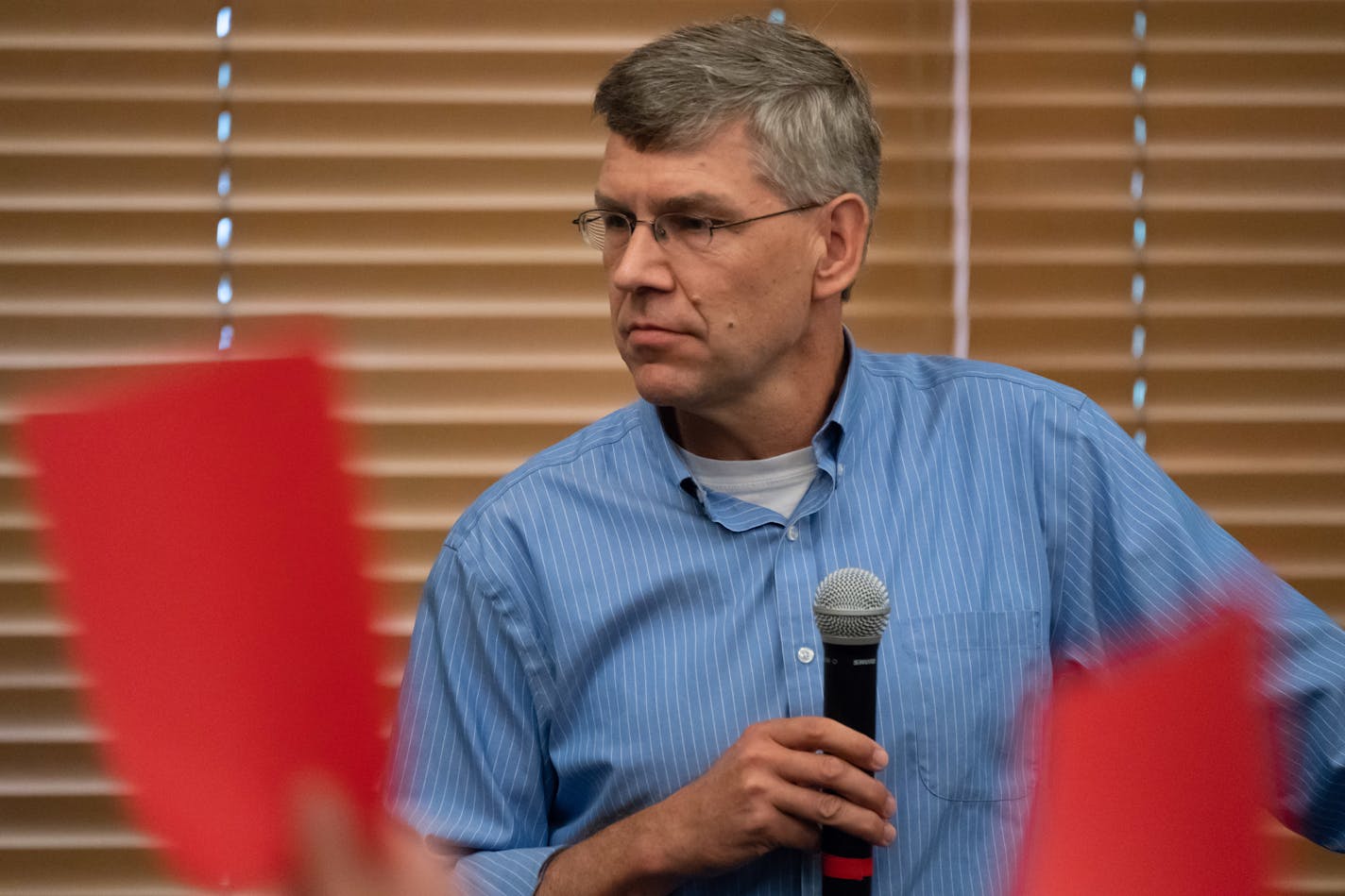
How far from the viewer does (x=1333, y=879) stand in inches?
78.3

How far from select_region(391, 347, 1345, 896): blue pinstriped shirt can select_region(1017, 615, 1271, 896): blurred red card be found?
0.73m

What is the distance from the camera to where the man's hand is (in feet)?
3.43

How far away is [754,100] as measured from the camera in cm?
134

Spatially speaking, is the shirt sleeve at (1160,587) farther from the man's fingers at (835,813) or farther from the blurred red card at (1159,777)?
the blurred red card at (1159,777)

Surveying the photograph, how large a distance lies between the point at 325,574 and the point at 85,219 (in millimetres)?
1581

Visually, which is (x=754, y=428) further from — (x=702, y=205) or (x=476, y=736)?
(x=476, y=736)

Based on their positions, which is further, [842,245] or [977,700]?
[842,245]

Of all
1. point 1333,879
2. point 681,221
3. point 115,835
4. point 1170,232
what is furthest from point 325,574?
point 1333,879

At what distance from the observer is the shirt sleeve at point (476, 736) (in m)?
1.35

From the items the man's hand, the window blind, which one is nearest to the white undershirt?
the man's hand

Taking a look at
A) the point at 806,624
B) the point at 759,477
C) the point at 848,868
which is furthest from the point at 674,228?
the point at 848,868

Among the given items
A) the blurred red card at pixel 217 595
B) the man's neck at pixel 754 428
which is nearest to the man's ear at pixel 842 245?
the man's neck at pixel 754 428

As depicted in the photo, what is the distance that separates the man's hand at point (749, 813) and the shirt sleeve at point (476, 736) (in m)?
0.11

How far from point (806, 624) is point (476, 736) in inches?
13.5
